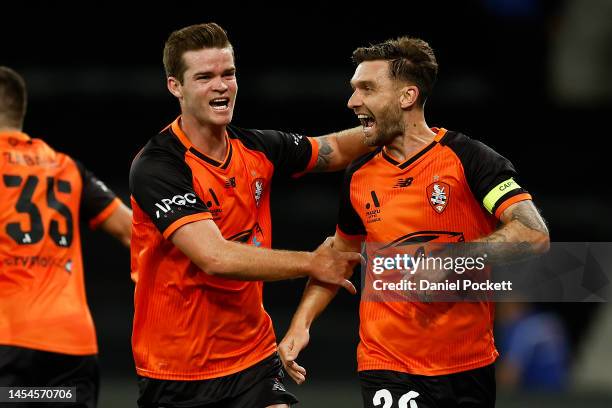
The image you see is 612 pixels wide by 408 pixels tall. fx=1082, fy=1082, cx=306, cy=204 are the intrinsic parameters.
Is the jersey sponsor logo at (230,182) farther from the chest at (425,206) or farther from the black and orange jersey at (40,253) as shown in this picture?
the black and orange jersey at (40,253)

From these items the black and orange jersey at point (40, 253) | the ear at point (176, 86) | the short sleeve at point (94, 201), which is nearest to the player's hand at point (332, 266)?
the ear at point (176, 86)

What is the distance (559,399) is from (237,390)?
3823 millimetres

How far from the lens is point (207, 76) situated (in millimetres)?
5371

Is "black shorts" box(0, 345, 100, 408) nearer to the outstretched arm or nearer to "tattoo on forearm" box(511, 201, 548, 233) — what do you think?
the outstretched arm

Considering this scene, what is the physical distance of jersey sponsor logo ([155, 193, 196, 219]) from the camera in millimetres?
5164

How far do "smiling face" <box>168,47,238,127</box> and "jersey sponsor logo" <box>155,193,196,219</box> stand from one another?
0.42 metres

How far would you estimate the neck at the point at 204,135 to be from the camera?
5445 mm

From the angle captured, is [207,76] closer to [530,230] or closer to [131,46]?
[530,230]

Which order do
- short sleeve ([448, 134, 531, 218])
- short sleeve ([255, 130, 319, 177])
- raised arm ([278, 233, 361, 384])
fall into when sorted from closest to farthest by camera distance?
short sleeve ([448, 134, 531, 218]) < raised arm ([278, 233, 361, 384]) < short sleeve ([255, 130, 319, 177])

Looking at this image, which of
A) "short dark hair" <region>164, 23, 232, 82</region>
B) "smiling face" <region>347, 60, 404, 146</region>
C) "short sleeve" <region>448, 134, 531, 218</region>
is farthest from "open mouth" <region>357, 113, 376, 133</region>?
"short dark hair" <region>164, 23, 232, 82</region>

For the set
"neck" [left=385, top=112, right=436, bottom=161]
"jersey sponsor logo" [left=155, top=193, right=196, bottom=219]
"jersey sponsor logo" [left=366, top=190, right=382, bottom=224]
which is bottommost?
"jersey sponsor logo" [left=366, top=190, right=382, bottom=224]

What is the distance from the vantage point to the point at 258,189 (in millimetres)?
5562

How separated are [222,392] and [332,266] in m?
0.85

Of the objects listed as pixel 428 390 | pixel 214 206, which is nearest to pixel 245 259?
pixel 214 206
